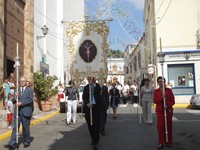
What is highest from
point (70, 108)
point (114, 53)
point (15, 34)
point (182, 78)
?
point (114, 53)

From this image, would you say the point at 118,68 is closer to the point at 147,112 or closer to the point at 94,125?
the point at 147,112

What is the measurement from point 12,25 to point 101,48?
33.0ft

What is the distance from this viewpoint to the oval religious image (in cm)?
2497

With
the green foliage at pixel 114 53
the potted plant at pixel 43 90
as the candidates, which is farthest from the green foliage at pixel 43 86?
the green foliage at pixel 114 53

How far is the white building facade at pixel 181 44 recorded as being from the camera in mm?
23188

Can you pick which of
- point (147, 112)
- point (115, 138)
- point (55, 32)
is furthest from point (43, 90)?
point (115, 138)

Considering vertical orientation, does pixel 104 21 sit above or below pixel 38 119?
above

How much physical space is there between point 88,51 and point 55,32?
10.2 feet

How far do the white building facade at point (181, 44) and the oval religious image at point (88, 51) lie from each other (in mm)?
5046

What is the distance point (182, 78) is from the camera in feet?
77.5

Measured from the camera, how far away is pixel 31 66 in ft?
57.5

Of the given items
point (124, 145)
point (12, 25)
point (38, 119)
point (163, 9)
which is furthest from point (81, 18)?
point (124, 145)

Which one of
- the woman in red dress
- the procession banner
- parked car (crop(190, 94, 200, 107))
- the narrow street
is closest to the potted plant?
the procession banner

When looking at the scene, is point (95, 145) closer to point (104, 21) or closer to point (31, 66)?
point (31, 66)
